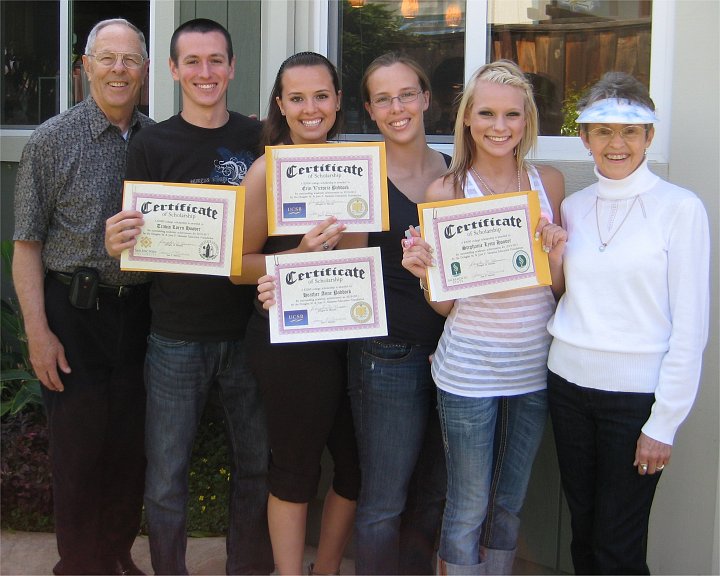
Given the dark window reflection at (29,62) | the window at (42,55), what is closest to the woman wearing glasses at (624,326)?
the window at (42,55)

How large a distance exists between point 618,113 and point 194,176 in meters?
1.42

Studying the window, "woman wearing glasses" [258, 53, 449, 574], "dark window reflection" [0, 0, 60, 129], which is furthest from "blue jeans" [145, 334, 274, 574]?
"dark window reflection" [0, 0, 60, 129]

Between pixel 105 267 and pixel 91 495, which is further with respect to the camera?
pixel 91 495

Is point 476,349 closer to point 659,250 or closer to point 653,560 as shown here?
point 659,250

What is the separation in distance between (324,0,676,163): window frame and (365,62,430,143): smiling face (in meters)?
0.46

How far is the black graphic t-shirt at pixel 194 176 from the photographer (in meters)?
2.86

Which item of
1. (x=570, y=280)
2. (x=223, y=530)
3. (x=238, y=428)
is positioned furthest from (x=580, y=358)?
(x=223, y=530)

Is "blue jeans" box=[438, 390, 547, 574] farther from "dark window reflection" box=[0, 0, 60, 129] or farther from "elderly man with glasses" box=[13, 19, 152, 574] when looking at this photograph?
"dark window reflection" box=[0, 0, 60, 129]

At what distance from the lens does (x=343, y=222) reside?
8.73 feet

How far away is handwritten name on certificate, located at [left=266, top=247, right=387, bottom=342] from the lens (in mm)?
2658

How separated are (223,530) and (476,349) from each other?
2.09 meters

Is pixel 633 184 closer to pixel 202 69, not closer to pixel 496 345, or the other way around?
pixel 496 345

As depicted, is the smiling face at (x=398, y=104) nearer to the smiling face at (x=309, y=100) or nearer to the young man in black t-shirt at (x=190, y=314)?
the smiling face at (x=309, y=100)

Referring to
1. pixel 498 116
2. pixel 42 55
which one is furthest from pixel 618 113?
pixel 42 55
